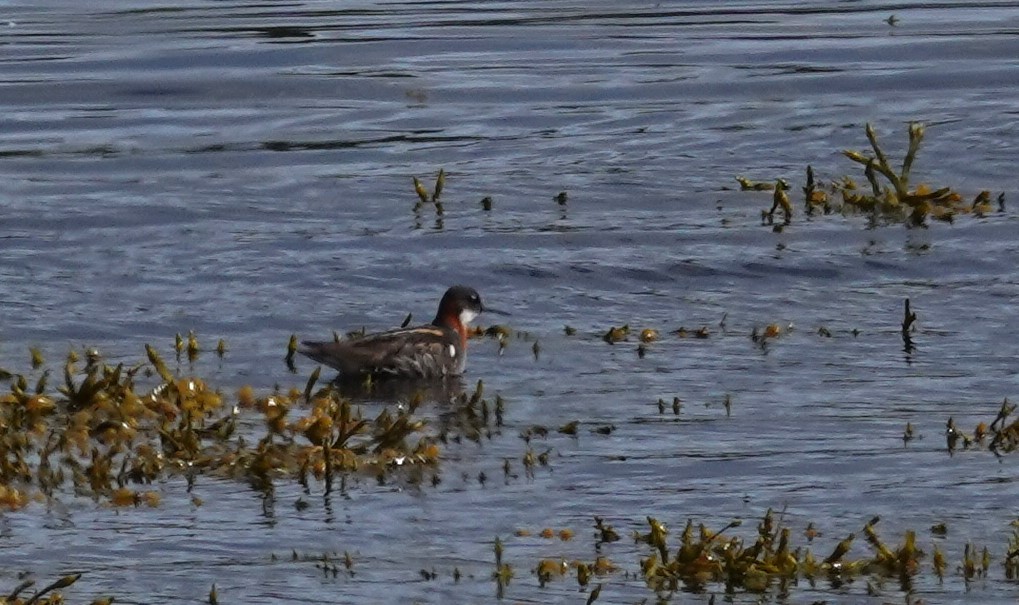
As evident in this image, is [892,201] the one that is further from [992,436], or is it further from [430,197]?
[992,436]

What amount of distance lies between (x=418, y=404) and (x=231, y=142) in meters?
9.33

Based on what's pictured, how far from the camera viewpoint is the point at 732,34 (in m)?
26.0

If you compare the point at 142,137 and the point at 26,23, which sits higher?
the point at 26,23

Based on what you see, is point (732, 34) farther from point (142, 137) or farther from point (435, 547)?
point (435, 547)

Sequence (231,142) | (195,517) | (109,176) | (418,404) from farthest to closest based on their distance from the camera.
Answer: (231,142), (109,176), (418,404), (195,517)

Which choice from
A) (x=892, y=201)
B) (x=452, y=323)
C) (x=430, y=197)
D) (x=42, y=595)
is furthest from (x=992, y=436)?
(x=430, y=197)

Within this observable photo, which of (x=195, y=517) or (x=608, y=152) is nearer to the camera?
(x=195, y=517)

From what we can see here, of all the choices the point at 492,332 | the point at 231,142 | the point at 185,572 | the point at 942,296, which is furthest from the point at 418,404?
the point at 231,142

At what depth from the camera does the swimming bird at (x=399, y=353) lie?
11.9 metres

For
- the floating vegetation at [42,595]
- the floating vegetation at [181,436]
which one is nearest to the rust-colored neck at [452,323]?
the floating vegetation at [181,436]

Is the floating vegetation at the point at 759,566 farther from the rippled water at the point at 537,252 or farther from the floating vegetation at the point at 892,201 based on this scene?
the floating vegetation at the point at 892,201

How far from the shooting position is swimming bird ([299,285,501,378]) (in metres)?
11.9

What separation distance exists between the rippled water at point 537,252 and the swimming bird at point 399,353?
0.27 m

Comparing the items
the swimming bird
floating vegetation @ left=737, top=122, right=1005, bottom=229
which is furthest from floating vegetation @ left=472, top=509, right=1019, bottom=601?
floating vegetation @ left=737, top=122, right=1005, bottom=229
